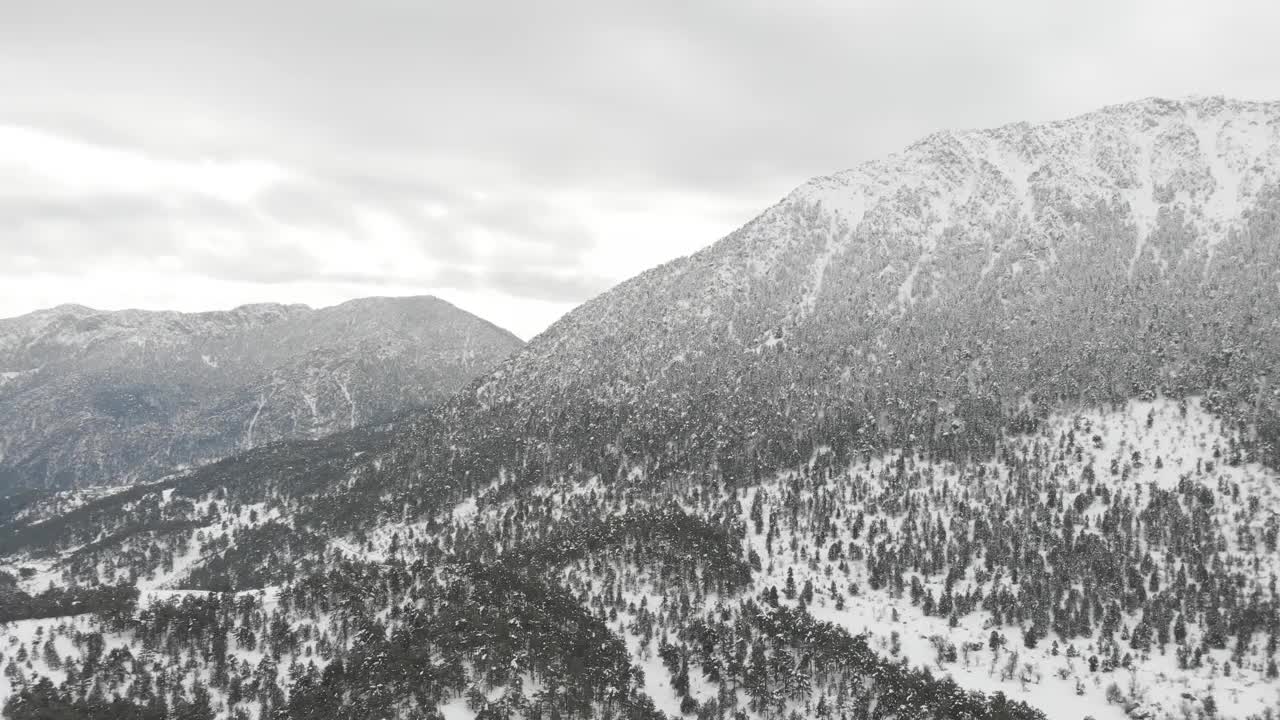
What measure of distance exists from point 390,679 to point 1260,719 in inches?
8976

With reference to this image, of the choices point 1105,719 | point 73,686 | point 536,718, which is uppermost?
point 73,686

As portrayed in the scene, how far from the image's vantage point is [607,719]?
197125 mm

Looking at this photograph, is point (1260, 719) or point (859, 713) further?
point (859, 713)

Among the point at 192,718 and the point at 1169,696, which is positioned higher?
the point at 192,718

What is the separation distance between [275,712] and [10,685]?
7511 centimetres

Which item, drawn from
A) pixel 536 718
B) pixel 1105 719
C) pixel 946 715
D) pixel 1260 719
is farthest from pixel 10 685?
pixel 1260 719

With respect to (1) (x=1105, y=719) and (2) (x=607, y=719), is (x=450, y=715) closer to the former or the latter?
(2) (x=607, y=719)

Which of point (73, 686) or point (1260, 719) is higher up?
point (73, 686)

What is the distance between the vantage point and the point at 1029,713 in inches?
7643

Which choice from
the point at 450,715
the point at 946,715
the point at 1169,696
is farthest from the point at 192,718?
the point at 1169,696

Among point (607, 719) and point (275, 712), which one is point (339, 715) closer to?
Answer: point (275, 712)

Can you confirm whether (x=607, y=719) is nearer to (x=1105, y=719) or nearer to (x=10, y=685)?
(x=1105, y=719)

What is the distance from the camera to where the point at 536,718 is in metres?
192

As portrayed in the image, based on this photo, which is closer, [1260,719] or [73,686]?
[1260,719]
